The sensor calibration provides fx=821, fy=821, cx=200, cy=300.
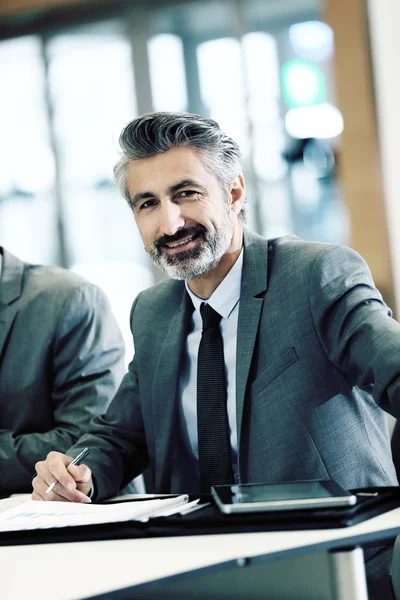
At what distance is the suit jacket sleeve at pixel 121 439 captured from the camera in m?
1.79

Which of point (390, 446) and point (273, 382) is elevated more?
point (273, 382)

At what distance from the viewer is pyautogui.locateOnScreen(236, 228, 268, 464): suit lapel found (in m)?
1.71

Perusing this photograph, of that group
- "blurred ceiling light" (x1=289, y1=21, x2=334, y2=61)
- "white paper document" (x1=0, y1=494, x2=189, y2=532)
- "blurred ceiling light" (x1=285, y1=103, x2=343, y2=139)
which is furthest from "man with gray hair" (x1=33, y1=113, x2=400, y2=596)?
"blurred ceiling light" (x1=289, y1=21, x2=334, y2=61)

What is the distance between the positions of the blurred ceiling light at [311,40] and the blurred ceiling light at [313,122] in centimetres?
35

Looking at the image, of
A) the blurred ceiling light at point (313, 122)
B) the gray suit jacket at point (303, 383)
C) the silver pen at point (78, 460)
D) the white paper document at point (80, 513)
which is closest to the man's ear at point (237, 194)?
the gray suit jacket at point (303, 383)

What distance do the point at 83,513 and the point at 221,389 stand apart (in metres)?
0.49

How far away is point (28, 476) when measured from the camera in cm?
211

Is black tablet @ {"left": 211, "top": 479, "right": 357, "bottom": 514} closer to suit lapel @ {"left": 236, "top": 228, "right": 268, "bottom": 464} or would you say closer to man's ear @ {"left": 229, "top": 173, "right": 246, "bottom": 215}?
suit lapel @ {"left": 236, "top": 228, "right": 268, "bottom": 464}

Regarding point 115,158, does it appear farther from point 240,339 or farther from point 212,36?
point 212,36

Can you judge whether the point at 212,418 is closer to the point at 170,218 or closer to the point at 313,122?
the point at 170,218

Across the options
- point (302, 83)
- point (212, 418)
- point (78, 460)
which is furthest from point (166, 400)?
point (302, 83)

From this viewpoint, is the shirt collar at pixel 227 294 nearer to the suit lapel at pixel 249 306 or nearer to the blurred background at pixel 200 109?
the suit lapel at pixel 249 306

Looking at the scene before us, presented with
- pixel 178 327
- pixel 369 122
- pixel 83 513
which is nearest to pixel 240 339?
pixel 178 327

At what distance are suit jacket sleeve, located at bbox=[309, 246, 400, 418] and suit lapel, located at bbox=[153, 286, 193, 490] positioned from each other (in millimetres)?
367
